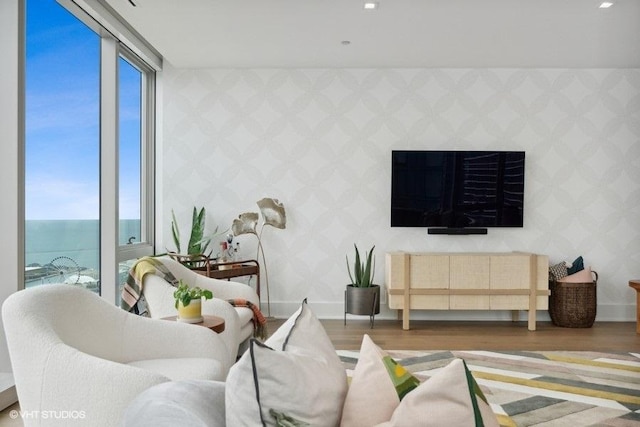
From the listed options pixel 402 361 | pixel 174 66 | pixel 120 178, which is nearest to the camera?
pixel 402 361

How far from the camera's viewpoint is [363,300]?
5395 mm

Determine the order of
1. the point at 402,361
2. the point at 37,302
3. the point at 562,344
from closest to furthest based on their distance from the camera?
1. the point at 37,302
2. the point at 402,361
3. the point at 562,344

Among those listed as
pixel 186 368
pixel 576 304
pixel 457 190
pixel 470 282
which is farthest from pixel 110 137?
pixel 576 304

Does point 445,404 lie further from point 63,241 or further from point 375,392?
point 63,241

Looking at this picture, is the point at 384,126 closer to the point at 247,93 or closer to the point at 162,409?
the point at 247,93

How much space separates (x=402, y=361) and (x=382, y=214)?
6.69 ft

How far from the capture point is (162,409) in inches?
41.4

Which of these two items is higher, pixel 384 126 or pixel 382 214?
pixel 384 126

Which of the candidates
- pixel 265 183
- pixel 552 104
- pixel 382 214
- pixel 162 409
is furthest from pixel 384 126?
pixel 162 409

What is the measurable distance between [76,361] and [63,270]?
2.36 metres

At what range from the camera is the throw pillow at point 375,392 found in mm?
1148

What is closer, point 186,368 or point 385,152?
point 186,368

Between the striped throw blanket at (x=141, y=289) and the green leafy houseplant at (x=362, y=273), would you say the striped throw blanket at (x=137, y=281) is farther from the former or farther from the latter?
the green leafy houseplant at (x=362, y=273)

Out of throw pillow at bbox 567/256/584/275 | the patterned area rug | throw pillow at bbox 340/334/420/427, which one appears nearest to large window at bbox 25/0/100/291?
the patterned area rug
